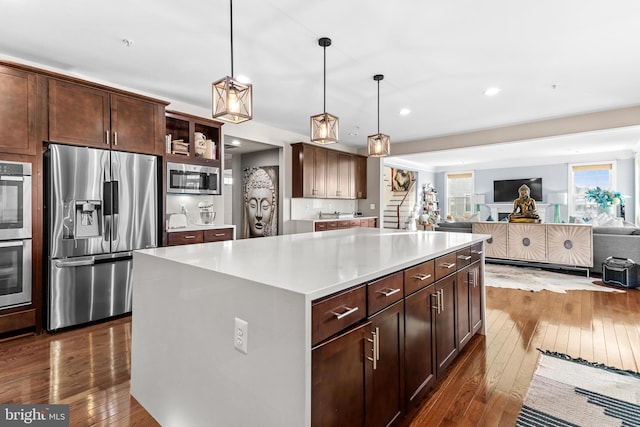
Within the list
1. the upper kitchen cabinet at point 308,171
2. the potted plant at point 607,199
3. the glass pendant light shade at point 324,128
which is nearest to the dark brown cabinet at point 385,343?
the glass pendant light shade at point 324,128

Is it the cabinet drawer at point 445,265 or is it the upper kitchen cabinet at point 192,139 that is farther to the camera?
the upper kitchen cabinet at point 192,139

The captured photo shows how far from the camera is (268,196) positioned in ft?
20.6

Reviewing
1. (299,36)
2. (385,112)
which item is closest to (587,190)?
(385,112)

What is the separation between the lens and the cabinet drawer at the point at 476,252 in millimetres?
2533

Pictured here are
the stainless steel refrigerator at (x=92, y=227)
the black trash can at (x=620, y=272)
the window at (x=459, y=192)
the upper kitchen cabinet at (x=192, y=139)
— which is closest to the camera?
the stainless steel refrigerator at (x=92, y=227)

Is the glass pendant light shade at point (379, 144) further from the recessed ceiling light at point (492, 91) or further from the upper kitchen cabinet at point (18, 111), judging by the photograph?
the upper kitchen cabinet at point (18, 111)

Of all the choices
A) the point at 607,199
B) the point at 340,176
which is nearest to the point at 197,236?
the point at 340,176

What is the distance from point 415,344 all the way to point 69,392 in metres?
2.03

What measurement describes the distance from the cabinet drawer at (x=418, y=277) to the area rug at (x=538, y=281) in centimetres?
310

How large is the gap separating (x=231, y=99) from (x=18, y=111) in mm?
2115

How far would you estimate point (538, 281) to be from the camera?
14.9 feet

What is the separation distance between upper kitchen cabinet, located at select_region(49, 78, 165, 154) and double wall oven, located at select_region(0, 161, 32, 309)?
1.40 feet

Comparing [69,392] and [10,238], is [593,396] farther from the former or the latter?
[10,238]

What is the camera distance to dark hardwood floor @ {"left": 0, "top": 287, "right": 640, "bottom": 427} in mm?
1728
